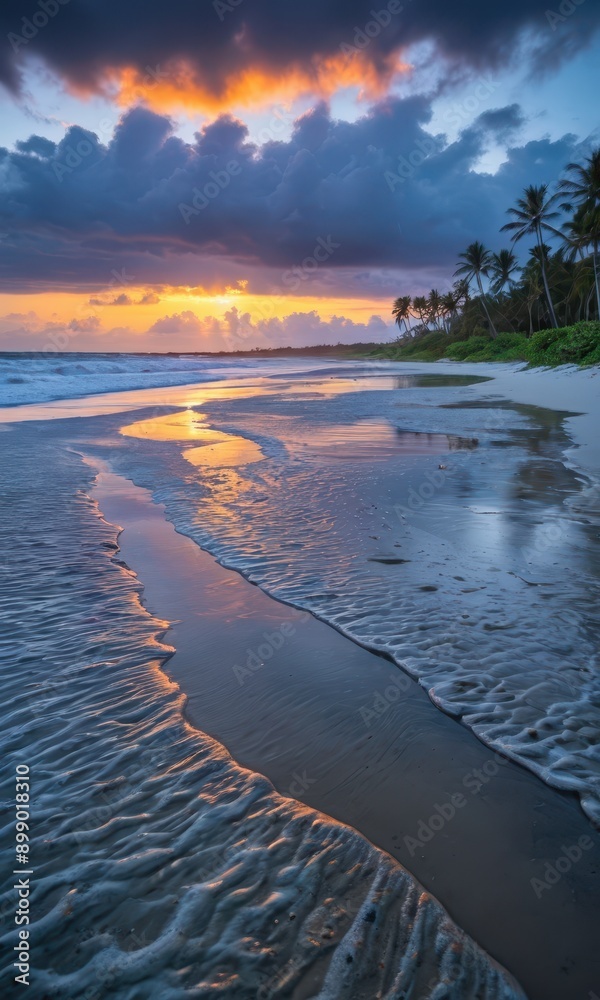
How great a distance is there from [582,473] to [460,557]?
13.9 feet

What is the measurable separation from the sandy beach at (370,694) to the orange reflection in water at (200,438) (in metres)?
2.15

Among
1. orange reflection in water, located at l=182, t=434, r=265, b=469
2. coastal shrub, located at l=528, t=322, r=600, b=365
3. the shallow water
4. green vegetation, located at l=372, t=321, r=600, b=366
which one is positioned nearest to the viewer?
the shallow water

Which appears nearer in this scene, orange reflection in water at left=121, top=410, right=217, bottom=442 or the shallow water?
the shallow water

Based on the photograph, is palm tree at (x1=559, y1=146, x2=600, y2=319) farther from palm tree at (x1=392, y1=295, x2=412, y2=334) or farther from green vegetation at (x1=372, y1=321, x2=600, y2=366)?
palm tree at (x1=392, y1=295, x2=412, y2=334)

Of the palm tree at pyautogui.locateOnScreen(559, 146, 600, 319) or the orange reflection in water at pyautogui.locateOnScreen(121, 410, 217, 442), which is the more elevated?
the palm tree at pyautogui.locateOnScreen(559, 146, 600, 319)

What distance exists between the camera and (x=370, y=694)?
3137 millimetres

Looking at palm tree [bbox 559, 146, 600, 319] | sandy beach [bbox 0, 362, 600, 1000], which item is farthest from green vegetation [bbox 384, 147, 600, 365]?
sandy beach [bbox 0, 362, 600, 1000]

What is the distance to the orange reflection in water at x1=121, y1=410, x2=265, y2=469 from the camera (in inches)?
401

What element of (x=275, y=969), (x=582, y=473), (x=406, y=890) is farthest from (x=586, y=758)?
(x=582, y=473)

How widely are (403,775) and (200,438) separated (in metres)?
11.2

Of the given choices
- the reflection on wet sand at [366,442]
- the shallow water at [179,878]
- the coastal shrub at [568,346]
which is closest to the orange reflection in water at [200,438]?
the reflection on wet sand at [366,442]

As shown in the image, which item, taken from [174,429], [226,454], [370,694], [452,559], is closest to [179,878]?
[370,694]

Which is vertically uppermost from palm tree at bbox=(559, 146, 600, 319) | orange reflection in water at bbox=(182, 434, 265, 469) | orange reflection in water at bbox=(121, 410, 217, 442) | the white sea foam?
palm tree at bbox=(559, 146, 600, 319)

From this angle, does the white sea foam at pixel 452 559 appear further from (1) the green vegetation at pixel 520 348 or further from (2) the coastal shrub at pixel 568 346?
(1) the green vegetation at pixel 520 348
